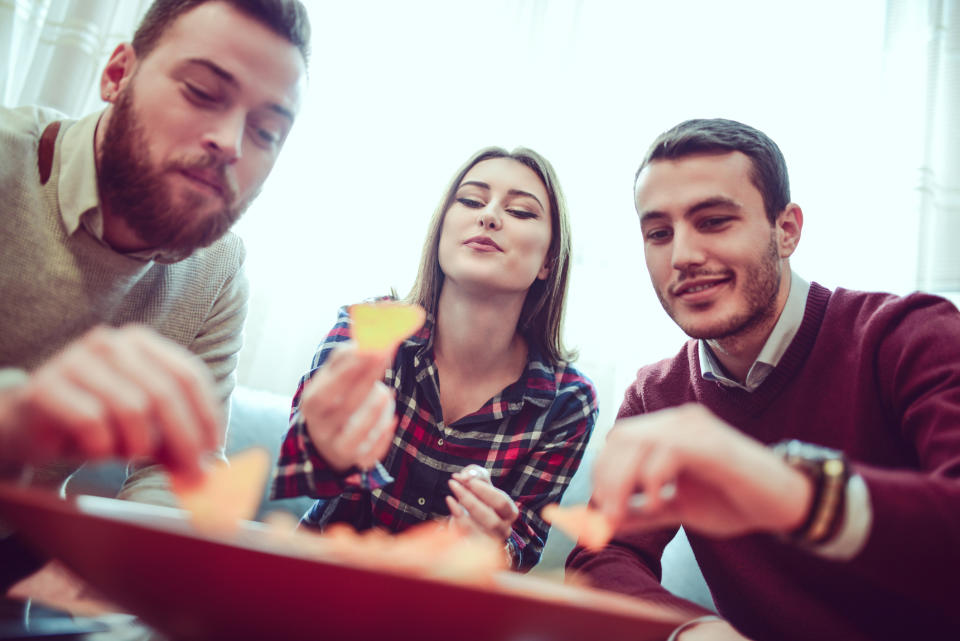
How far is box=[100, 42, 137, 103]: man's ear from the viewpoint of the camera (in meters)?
0.92

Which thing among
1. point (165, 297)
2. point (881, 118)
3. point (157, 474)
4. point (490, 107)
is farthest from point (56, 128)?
point (881, 118)

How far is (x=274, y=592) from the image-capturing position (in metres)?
0.32

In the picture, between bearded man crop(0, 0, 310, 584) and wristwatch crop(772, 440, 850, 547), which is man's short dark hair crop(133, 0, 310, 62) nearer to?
bearded man crop(0, 0, 310, 584)

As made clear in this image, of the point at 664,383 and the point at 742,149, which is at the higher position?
the point at 742,149

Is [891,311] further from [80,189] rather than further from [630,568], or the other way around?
[80,189]

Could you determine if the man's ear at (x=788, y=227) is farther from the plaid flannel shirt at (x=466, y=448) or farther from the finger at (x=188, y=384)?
the finger at (x=188, y=384)

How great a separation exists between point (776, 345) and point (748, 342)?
0.06m

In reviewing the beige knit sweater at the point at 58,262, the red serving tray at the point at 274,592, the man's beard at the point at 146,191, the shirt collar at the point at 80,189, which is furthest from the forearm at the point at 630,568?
the shirt collar at the point at 80,189

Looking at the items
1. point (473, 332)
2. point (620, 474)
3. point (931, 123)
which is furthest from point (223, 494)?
point (931, 123)

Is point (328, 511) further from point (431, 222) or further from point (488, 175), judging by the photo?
point (488, 175)

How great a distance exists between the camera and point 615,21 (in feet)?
7.24

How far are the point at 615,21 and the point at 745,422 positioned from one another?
178cm

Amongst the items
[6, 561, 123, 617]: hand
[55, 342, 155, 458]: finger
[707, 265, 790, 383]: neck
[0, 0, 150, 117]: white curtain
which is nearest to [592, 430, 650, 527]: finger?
[55, 342, 155, 458]: finger

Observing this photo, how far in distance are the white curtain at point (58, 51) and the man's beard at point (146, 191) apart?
135 cm
